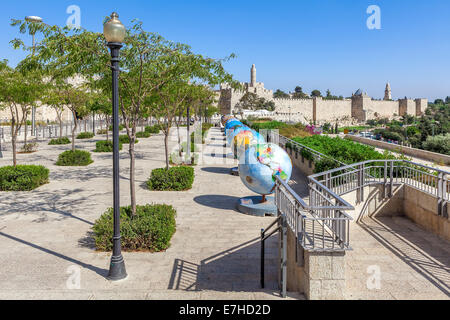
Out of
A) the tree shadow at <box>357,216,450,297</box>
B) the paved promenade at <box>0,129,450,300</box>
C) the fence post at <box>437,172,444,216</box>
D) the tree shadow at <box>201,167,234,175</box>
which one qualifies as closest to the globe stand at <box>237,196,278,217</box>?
the paved promenade at <box>0,129,450,300</box>

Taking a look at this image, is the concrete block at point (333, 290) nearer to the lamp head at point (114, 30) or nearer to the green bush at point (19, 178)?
the lamp head at point (114, 30)

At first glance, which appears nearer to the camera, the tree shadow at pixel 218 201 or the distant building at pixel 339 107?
the tree shadow at pixel 218 201

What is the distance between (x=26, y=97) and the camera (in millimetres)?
13516

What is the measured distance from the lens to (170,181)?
43.4ft

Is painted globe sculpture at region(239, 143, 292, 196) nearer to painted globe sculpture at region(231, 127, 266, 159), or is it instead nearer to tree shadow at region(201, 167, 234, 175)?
painted globe sculpture at region(231, 127, 266, 159)

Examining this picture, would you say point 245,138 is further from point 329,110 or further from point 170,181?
point 329,110

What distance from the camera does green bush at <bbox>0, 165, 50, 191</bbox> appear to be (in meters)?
12.9

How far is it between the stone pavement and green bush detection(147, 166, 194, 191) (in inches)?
17.4

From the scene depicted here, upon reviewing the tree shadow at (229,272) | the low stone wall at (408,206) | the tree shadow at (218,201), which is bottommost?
the tree shadow at (229,272)

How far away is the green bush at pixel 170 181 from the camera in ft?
43.0

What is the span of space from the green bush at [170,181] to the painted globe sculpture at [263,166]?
3594 mm

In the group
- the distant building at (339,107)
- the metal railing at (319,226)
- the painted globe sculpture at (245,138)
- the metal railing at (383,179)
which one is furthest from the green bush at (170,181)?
the distant building at (339,107)

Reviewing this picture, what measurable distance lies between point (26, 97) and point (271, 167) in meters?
9.67
